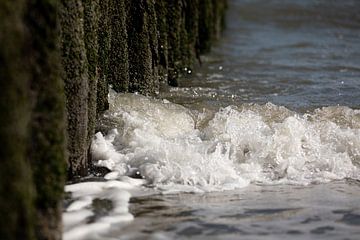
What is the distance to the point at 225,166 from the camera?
22.1 feet

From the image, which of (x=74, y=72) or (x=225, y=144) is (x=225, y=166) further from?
(x=74, y=72)

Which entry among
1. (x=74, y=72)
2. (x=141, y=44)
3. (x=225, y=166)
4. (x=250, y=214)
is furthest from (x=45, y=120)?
(x=141, y=44)

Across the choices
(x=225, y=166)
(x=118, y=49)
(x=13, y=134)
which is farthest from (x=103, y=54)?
(x=13, y=134)

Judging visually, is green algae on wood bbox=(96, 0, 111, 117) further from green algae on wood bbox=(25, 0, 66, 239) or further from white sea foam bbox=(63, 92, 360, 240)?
green algae on wood bbox=(25, 0, 66, 239)

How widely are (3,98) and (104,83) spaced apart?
3.65 metres

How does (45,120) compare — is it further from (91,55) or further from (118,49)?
(118,49)

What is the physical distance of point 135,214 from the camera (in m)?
5.46

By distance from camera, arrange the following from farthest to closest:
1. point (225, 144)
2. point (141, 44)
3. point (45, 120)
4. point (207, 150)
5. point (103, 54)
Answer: point (141, 44)
point (103, 54)
point (225, 144)
point (207, 150)
point (45, 120)

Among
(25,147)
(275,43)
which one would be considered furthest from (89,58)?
(275,43)

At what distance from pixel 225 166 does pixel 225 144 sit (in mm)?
718

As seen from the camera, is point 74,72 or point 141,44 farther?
point 141,44

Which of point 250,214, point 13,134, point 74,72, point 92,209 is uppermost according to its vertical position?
point 74,72

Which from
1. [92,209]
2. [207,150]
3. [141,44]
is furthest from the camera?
[141,44]

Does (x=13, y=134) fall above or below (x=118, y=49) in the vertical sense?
below
